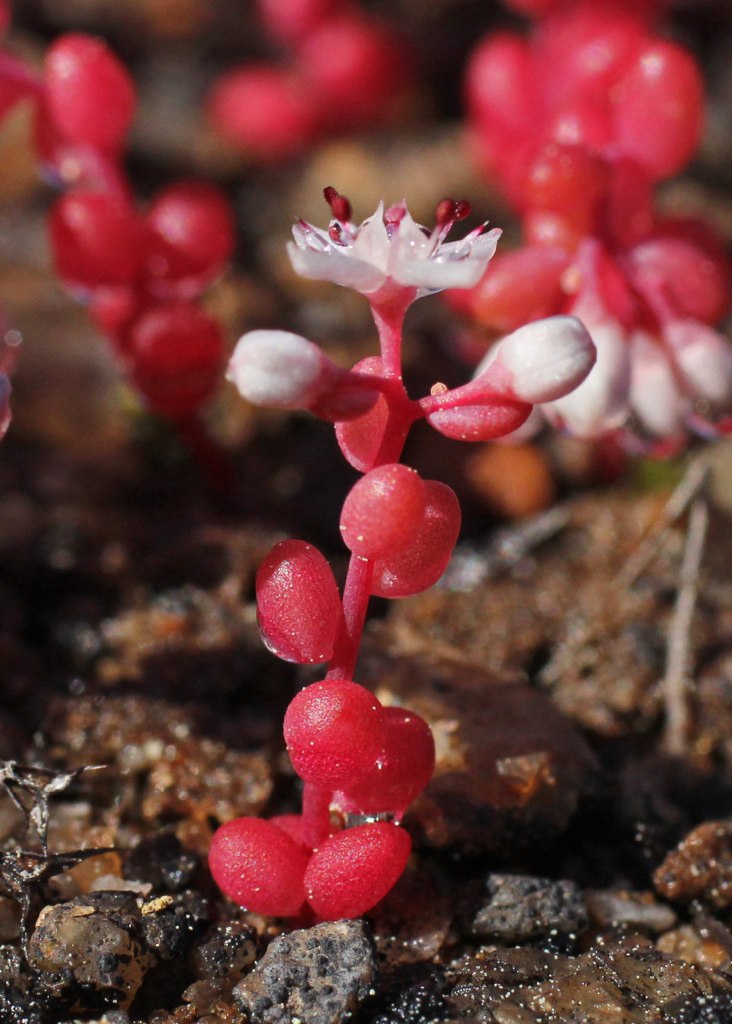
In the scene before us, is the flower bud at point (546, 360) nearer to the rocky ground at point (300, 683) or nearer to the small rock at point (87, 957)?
the rocky ground at point (300, 683)

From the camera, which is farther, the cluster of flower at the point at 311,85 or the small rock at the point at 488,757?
the cluster of flower at the point at 311,85

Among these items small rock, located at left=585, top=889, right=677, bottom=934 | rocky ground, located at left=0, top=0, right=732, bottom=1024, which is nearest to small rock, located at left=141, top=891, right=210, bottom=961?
rocky ground, located at left=0, top=0, right=732, bottom=1024

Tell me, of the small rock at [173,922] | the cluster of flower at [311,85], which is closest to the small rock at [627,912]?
the small rock at [173,922]

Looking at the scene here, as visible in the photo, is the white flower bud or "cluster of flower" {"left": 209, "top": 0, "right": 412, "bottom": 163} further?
"cluster of flower" {"left": 209, "top": 0, "right": 412, "bottom": 163}

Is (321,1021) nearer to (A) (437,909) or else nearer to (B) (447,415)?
(A) (437,909)

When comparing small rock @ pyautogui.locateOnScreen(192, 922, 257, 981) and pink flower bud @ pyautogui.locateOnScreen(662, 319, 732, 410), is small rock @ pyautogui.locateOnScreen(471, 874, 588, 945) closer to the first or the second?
small rock @ pyautogui.locateOnScreen(192, 922, 257, 981)

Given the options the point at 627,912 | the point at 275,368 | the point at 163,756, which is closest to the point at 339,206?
the point at 275,368
